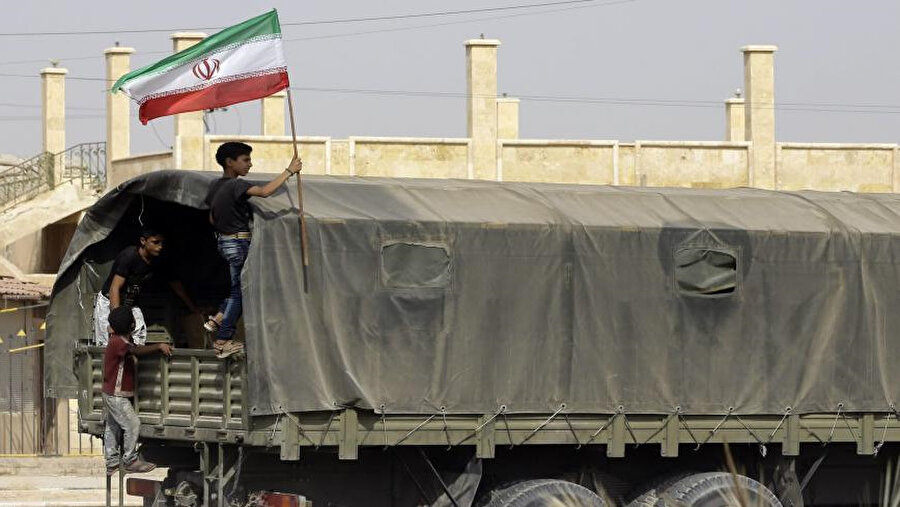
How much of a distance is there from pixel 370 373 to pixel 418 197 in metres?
1.36

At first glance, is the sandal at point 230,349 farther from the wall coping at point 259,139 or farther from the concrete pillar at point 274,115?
the concrete pillar at point 274,115

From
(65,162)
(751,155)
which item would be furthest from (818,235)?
(65,162)

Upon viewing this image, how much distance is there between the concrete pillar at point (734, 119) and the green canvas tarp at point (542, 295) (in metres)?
35.3

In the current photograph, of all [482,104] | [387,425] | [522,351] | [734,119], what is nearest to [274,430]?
[387,425]

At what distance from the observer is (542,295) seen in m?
12.3

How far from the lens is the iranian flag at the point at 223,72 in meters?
12.5

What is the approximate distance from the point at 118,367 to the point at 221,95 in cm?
202

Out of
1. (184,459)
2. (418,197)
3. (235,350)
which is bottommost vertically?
(184,459)

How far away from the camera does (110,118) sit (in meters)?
35.3

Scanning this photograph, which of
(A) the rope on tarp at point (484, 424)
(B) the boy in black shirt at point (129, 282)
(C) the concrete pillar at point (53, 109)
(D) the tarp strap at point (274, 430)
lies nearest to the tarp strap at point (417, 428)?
(A) the rope on tarp at point (484, 424)

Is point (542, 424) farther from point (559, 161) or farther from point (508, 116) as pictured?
point (508, 116)

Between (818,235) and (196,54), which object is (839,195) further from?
(196,54)

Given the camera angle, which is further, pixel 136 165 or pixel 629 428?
pixel 136 165

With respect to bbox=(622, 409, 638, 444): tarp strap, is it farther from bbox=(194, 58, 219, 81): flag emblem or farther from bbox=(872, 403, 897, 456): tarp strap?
bbox=(194, 58, 219, 81): flag emblem
